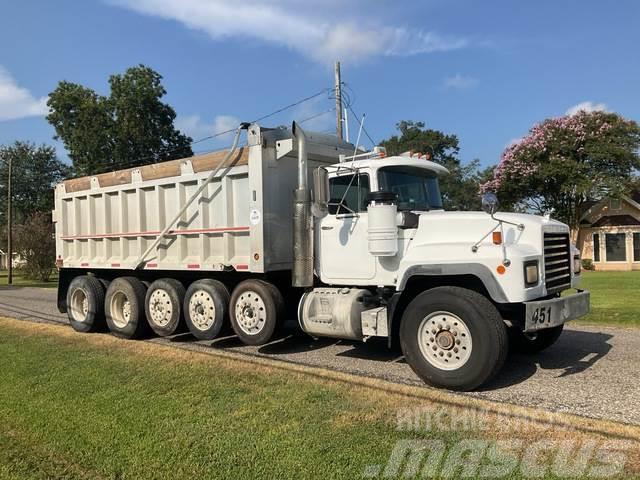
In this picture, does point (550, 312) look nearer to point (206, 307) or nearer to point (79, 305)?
point (206, 307)

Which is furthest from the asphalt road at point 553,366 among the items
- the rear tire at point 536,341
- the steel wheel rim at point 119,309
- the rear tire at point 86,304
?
the rear tire at point 86,304

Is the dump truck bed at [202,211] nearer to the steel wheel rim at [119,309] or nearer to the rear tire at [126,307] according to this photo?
the rear tire at [126,307]

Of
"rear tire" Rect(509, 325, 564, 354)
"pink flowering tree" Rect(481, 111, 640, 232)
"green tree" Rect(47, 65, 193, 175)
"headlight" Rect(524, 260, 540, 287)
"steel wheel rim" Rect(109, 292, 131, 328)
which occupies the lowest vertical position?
"rear tire" Rect(509, 325, 564, 354)

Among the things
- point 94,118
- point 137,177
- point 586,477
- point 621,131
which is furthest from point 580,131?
point 94,118

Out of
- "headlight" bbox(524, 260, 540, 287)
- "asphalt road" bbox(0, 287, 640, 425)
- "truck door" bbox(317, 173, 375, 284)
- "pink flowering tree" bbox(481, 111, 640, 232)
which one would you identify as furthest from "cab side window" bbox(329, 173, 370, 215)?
"pink flowering tree" bbox(481, 111, 640, 232)

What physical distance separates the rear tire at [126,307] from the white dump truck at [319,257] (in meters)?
0.03

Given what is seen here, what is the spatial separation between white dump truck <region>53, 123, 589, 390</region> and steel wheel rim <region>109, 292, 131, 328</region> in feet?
0.12

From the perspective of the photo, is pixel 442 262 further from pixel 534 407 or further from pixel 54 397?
pixel 54 397

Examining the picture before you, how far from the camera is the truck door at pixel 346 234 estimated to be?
23.0 feet

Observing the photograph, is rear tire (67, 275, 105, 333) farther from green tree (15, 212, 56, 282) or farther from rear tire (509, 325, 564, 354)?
green tree (15, 212, 56, 282)

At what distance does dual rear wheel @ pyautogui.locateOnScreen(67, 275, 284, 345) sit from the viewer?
7805 millimetres

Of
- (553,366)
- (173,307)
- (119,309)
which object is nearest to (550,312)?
(553,366)

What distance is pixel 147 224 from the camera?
9.49 metres

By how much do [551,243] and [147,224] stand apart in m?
6.40
